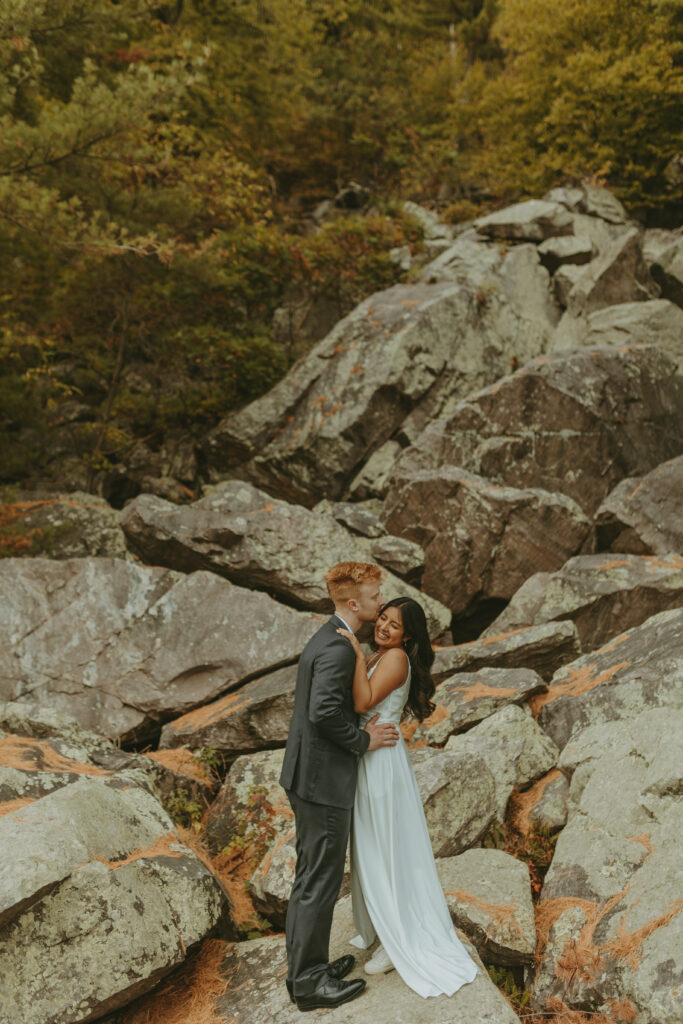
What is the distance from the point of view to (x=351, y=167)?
23.3m

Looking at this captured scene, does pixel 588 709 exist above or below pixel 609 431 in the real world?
below

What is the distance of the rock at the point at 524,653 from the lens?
27.1ft

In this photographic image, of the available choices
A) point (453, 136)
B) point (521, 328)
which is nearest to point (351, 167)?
point (453, 136)

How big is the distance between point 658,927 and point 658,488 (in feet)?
23.8

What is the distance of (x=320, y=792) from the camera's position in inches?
160

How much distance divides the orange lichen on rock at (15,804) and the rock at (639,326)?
477 inches

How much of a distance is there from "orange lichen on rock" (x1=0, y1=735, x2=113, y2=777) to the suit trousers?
254 cm

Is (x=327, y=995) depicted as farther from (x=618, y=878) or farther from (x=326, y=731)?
(x=618, y=878)

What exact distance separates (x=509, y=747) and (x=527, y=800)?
19.7 inches

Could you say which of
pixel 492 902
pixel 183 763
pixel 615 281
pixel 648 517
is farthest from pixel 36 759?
pixel 615 281

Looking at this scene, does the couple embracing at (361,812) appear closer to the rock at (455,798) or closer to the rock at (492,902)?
the rock at (492,902)

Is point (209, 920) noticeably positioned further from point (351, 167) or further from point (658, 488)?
point (351, 167)

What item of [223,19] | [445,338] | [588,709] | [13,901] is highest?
[223,19]

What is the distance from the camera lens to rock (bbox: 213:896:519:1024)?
3703 millimetres
